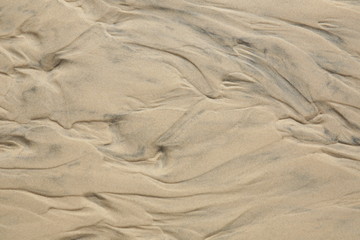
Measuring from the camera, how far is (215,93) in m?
2.70

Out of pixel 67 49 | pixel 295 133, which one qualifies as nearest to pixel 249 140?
pixel 295 133

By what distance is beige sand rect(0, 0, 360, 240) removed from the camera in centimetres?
253

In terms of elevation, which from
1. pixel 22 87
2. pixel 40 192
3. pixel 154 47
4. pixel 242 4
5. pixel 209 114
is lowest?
pixel 40 192

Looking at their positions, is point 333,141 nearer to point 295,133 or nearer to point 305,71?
point 295,133

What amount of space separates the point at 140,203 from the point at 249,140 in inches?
27.7

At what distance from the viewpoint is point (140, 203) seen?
100 inches

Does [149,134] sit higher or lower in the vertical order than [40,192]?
higher

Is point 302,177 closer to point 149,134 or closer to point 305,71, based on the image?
point 305,71

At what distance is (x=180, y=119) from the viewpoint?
2.65 meters

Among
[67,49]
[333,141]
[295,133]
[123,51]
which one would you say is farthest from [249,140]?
[67,49]

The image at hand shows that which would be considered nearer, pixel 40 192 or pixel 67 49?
pixel 40 192

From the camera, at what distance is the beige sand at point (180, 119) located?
2.53 metres

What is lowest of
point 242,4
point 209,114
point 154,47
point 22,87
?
point 22,87

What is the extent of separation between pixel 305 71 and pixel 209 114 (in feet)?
2.07
